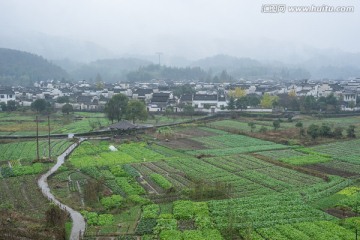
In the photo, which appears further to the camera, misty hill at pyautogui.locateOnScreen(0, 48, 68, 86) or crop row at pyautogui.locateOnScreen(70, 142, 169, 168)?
misty hill at pyautogui.locateOnScreen(0, 48, 68, 86)

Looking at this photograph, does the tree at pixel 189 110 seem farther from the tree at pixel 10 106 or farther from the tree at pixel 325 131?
the tree at pixel 10 106

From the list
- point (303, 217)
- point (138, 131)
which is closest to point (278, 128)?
point (138, 131)

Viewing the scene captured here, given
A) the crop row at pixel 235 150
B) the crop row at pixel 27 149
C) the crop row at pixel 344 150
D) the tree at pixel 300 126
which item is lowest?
the crop row at pixel 27 149

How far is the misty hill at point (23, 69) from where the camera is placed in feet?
499

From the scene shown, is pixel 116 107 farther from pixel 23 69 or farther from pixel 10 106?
pixel 23 69

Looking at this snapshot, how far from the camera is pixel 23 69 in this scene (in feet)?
557

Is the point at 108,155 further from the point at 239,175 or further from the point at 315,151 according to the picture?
the point at 315,151

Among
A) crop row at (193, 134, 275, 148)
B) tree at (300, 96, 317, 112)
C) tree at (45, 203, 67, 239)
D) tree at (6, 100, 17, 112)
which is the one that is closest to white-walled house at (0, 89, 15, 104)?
tree at (6, 100, 17, 112)

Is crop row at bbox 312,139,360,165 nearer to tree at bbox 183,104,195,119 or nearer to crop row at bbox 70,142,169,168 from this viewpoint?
crop row at bbox 70,142,169,168

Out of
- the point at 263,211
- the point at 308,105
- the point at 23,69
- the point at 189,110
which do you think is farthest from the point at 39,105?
the point at 23,69

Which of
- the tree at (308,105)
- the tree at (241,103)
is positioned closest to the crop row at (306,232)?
the tree at (241,103)

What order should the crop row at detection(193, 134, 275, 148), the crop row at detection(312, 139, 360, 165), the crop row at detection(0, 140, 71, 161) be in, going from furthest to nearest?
the crop row at detection(193, 134, 275, 148) → the crop row at detection(0, 140, 71, 161) → the crop row at detection(312, 139, 360, 165)

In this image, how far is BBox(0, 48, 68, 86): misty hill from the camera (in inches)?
5986

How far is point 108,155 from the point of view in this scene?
36.9m
